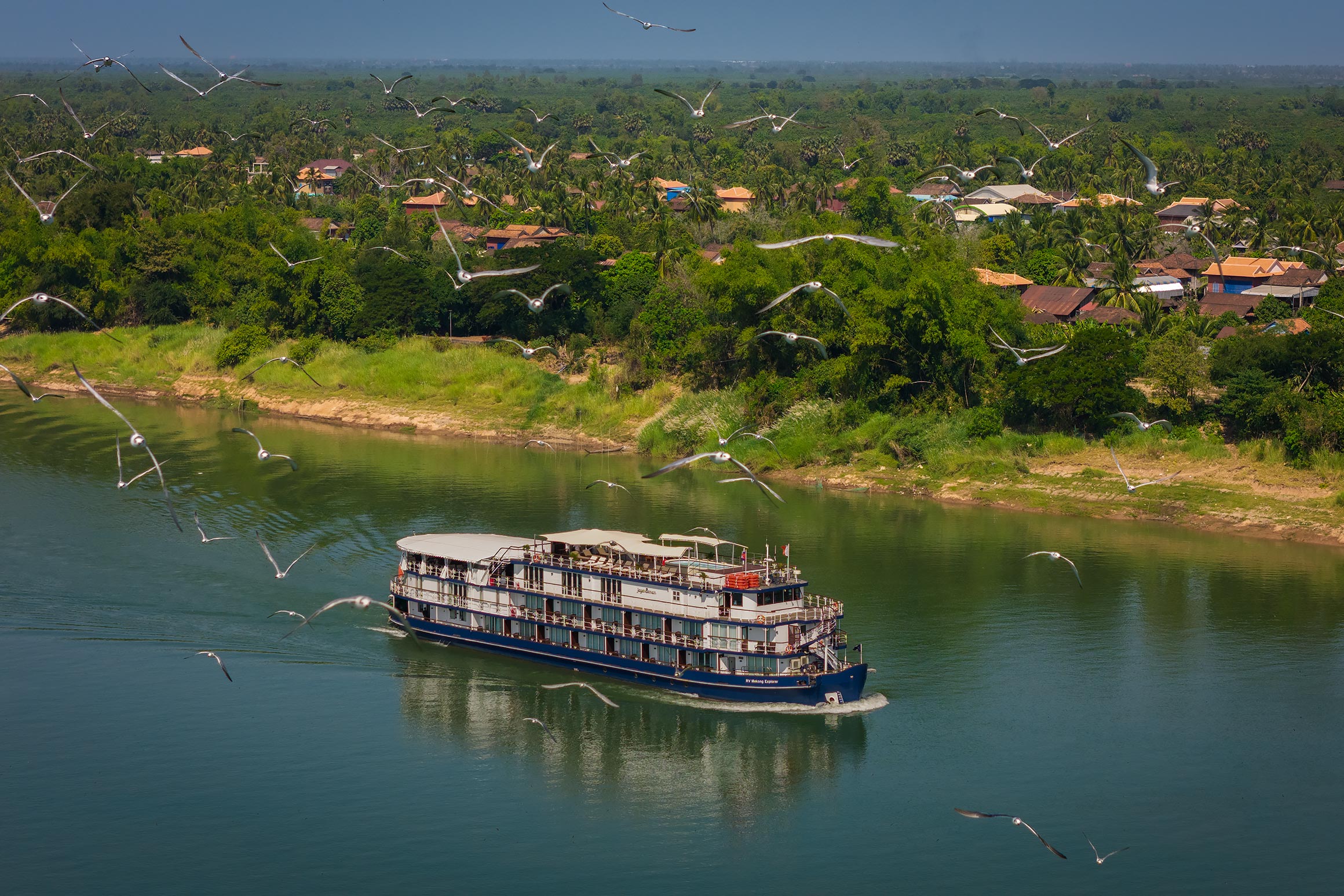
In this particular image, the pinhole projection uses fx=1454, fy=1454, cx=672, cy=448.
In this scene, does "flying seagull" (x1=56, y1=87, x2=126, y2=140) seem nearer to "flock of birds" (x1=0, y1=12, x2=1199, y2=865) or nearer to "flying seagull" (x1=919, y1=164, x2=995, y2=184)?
"flock of birds" (x1=0, y1=12, x2=1199, y2=865)

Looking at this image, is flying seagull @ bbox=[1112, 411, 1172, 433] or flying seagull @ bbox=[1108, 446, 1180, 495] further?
flying seagull @ bbox=[1108, 446, 1180, 495]

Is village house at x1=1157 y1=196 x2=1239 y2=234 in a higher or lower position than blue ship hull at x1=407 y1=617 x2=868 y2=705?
higher

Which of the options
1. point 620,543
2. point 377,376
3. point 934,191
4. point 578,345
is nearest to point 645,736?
point 620,543

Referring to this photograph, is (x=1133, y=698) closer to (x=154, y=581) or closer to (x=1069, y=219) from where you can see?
(x=154, y=581)

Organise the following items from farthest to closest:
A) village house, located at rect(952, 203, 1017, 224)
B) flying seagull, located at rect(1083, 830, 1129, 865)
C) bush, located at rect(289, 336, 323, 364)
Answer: village house, located at rect(952, 203, 1017, 224) → bush, located at rect(289, 336, 323, 364) → flying seagull, located at rect(1083, 830, 1129, 865)

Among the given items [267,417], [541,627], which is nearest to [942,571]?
[541,627]

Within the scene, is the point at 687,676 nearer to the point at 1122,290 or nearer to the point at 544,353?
the point at 544,353

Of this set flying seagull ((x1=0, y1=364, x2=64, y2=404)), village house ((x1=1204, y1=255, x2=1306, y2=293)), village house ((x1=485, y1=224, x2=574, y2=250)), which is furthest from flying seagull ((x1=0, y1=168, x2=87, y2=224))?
village house ((x1=1204, y1=255, x2=1306, y2=293))
